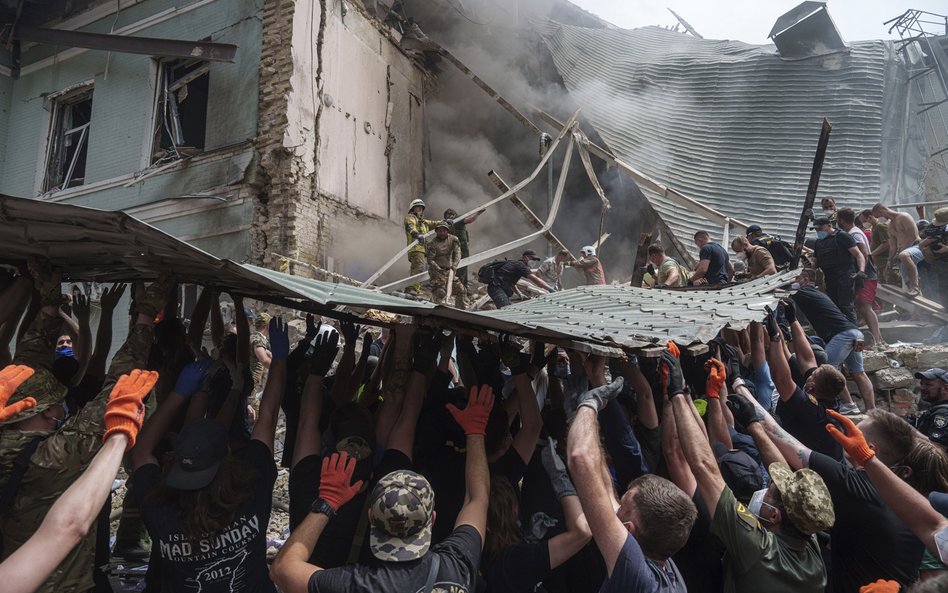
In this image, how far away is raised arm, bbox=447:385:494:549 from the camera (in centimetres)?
216

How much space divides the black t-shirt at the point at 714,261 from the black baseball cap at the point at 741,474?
4.58 m

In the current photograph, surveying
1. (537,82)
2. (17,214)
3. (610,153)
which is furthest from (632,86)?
(17,214)

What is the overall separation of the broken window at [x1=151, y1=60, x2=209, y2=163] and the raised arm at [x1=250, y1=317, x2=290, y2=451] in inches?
347

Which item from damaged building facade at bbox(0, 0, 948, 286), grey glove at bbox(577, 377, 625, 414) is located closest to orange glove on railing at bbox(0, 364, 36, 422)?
grey glove at bbox(577, 377, 625, 414)

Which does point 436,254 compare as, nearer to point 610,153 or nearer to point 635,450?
point 610,153

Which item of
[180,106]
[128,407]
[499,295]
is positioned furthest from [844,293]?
[180,106]

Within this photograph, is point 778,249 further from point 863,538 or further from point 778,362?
point 863,538

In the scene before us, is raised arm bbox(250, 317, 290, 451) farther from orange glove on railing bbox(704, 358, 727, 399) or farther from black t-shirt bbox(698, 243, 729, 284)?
black t-shirt bbox(698, 243, 729, 284)

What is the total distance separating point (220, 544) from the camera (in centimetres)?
220

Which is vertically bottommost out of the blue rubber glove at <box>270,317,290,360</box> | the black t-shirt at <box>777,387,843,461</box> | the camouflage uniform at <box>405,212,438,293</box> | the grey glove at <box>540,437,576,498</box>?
the grey glove at <box>540,437,576,498</box>

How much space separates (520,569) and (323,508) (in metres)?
0.81

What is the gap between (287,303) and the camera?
3402 millimetres

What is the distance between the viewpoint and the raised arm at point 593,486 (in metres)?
1.94

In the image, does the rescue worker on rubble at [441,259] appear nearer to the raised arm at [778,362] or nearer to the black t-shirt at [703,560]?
the raised arm at [778,362]
